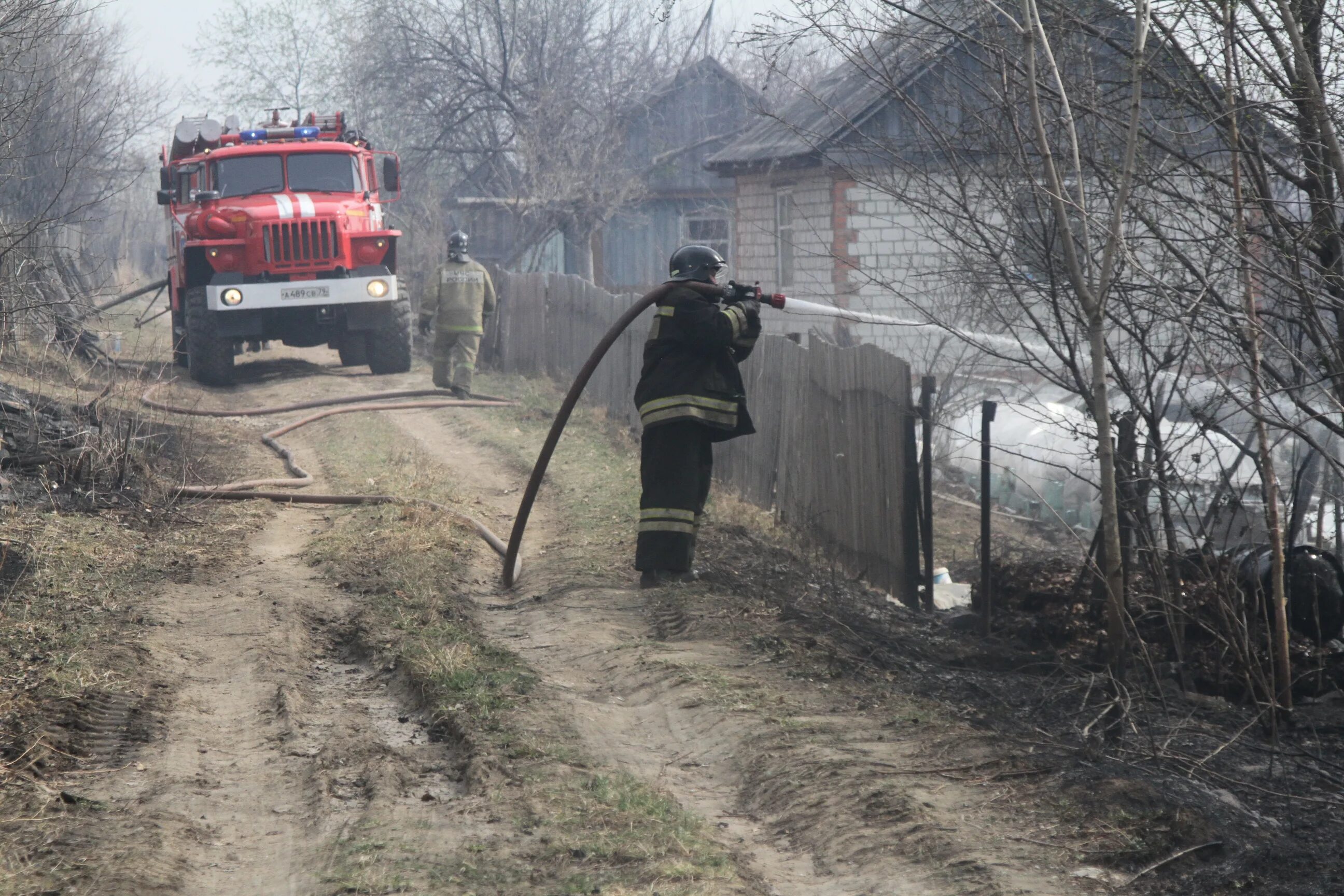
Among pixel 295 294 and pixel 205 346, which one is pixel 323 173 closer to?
pixel 295 294

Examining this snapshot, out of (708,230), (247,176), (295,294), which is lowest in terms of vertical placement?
(295,294)

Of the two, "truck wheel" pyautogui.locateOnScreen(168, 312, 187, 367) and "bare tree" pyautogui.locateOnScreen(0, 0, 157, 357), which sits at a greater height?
"bare tree" pyautogui.locateOnScreen(0, 0, 157, 357)

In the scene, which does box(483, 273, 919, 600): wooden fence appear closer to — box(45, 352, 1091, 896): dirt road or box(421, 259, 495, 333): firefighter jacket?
box(45, 352, 1091, 896): dirt road

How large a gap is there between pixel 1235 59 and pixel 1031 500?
7.17 meters

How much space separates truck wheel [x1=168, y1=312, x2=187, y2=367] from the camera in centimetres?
1590

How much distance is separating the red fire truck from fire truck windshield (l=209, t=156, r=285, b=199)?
0.04ft

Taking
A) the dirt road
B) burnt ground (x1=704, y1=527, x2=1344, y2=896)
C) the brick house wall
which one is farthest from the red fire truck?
the dirt road

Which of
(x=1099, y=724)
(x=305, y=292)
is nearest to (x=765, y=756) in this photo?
(x=1099, y=724)

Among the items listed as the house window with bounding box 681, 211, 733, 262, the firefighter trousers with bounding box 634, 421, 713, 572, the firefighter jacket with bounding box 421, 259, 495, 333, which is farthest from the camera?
the house window with bounding box 681, 211, 733, 262

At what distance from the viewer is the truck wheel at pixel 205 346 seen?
47.5ft

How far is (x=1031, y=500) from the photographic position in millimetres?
11023

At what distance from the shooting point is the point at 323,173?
15.4 meters

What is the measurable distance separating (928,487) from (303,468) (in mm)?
5359

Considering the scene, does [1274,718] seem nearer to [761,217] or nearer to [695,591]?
[695,591]
